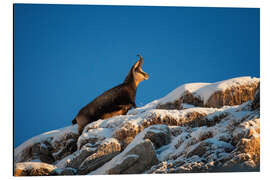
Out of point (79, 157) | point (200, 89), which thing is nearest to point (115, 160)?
point (79, 157)

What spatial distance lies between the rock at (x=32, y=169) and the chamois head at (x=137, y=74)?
1657mm

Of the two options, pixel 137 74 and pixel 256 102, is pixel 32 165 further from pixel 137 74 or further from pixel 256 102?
pixel 256 102

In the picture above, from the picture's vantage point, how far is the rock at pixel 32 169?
Result: 17.0 ft

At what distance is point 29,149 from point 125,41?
1.91m

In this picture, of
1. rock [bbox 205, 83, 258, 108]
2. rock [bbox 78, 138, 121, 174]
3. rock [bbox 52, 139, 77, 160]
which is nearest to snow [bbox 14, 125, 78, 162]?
rock [bbox 52, 139, 77, 160]

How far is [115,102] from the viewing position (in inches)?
244

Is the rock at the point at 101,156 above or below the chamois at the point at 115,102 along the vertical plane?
below

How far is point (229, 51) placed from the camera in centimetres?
591

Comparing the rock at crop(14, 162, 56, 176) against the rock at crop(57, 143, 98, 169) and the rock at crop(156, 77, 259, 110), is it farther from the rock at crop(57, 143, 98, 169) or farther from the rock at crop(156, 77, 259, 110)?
the rock at crop(156, 77, 259, 110)

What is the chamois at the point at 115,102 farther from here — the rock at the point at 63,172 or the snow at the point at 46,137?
the rock at the point at 63,172

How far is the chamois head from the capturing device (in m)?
5.98

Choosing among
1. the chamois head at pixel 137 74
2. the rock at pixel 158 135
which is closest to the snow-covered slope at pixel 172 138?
the rock at pixel 158 135

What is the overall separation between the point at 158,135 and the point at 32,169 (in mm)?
1588
